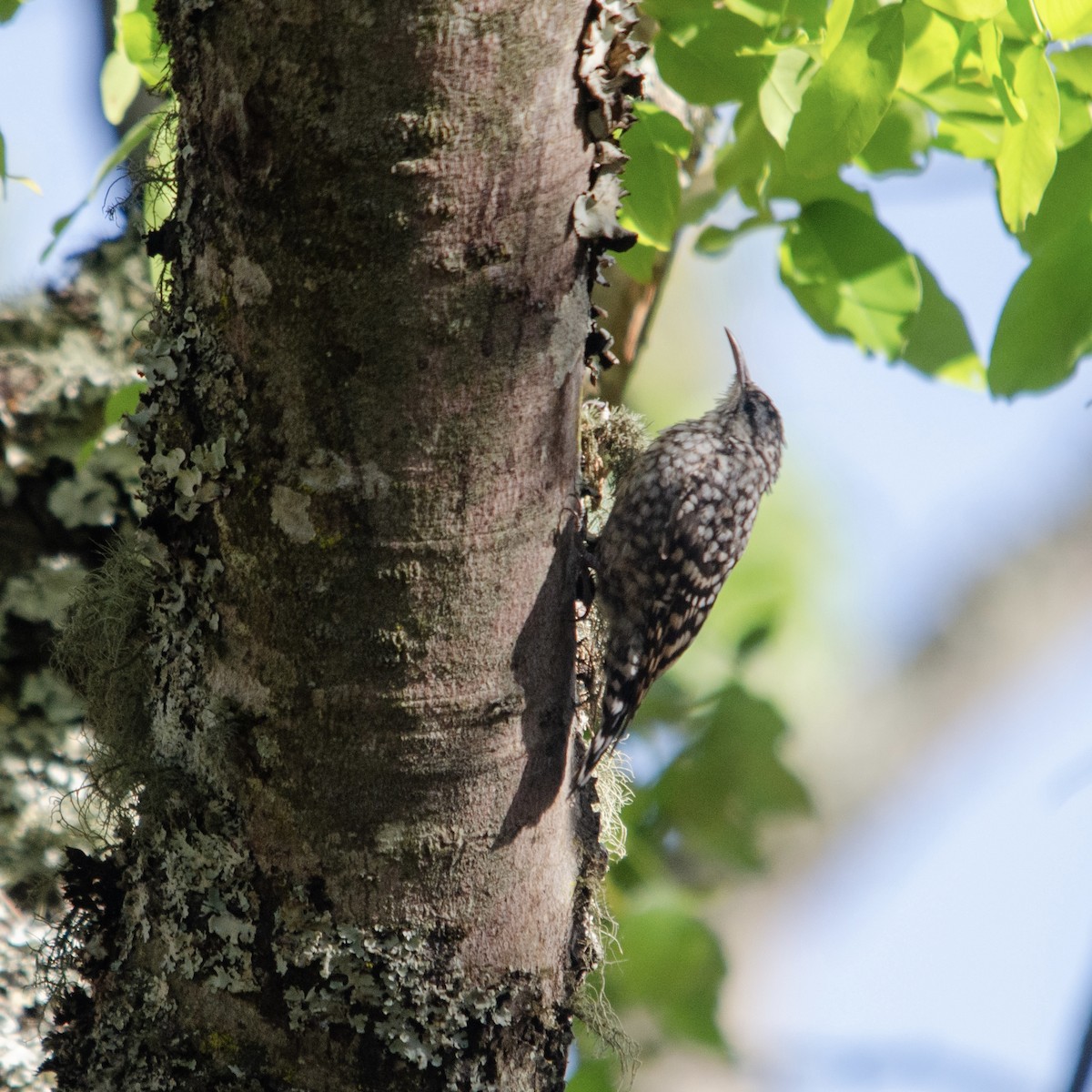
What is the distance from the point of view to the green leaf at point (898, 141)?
2574 mm

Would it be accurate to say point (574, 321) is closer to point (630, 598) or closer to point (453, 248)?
point (453, 248)

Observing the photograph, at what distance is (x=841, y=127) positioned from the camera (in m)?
1.85

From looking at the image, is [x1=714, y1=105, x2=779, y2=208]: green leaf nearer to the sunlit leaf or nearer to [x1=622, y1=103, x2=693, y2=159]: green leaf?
[x1=622, y1=103, x2=693, y2=159]: green leaf

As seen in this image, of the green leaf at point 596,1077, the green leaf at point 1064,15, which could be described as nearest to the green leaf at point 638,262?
the green leaf at point 1064,15

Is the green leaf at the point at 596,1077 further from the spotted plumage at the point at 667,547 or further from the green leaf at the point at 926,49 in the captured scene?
the green leaf at the point at 926,49

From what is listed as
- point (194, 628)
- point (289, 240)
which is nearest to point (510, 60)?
point (289, 240)

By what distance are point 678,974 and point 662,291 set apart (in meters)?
1.89

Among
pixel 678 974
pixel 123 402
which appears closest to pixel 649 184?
pixel 123 402

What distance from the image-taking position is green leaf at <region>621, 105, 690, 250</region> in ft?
7.59

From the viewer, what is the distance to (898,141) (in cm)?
259

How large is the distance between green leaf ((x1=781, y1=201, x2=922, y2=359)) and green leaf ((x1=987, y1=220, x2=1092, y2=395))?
16.3 inches

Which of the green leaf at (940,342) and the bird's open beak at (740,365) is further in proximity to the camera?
the bird's open beak at (740,365)

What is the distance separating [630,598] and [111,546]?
139 centimetres

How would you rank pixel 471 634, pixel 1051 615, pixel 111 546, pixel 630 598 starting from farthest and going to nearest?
pixel 1051 615, pixel 630 598, pixel 111 546, pixel 471 634
